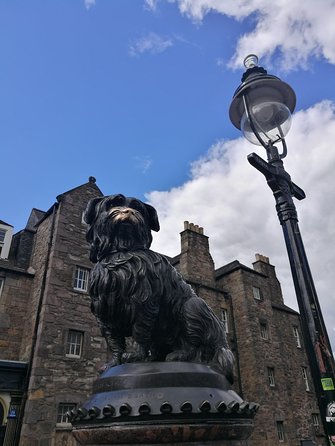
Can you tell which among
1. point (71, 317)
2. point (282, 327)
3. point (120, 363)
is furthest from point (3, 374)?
point (282, 327)

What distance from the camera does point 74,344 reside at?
13.8 metres

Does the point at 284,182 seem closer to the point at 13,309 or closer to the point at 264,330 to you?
the point at 13,309

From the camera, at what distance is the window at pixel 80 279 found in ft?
49.2

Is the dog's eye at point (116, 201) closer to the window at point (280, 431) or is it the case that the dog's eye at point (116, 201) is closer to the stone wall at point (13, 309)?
the stone wall at point (13, 309)

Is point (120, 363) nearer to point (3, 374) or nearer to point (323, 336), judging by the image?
point (323, 336)

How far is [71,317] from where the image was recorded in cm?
1402

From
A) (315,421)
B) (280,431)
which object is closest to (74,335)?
(280,431)

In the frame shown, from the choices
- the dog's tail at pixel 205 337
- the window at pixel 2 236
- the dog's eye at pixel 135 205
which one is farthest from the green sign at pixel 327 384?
the window at pixel 2 236

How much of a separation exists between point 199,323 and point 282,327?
81.5 feet

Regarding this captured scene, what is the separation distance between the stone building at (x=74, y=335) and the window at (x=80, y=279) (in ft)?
0.15

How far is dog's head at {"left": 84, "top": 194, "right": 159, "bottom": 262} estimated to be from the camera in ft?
9.80

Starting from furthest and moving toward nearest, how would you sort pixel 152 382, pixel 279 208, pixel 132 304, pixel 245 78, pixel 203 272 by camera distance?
pixel 203 272
pixel 245 78
pixel 279 208
pixel 132 304
pixel 152 382

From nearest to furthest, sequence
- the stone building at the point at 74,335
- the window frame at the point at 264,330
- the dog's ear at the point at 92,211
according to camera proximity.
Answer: the dog's ear at the point at 92,211
the stone building at the point at 74,335
the window frame at the point at 264,330

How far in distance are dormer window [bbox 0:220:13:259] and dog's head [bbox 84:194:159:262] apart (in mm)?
15193
